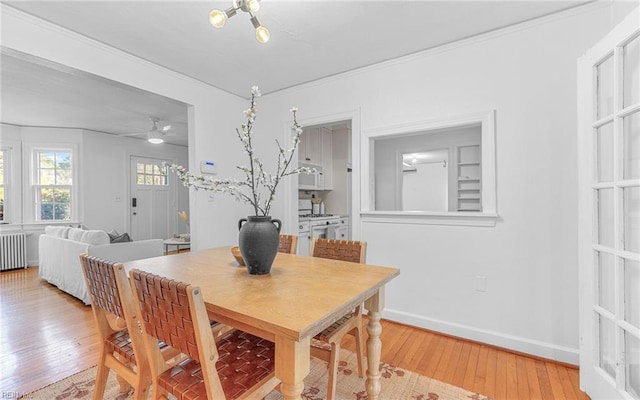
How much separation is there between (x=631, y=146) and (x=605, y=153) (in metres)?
0.18

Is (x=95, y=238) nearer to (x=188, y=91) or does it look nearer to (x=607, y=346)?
(x=188, y=91)

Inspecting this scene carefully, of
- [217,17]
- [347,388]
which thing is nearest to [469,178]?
[347,388]

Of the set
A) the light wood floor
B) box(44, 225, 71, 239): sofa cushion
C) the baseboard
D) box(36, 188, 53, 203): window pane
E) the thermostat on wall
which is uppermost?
the thermostat on wall

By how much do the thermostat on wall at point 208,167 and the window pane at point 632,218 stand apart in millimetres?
3352

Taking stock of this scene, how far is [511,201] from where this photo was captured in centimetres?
224

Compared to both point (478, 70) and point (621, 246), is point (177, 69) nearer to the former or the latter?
point (478, 70)

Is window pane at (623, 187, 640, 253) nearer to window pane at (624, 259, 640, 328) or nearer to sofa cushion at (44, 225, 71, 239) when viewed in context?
window pane at (624, 259, 640, 328)

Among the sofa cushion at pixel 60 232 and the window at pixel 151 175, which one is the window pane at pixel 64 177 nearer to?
the window at pixel 151 175

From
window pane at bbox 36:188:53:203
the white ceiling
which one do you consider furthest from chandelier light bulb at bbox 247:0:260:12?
window pane at bbox 36:188:53:203

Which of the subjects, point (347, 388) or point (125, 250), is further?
point (125, 250)

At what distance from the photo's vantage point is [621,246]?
1.48 meters

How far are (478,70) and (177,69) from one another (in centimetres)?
278

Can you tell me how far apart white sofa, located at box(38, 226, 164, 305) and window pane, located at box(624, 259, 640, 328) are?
422cm

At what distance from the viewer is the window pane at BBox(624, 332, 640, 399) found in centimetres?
141
